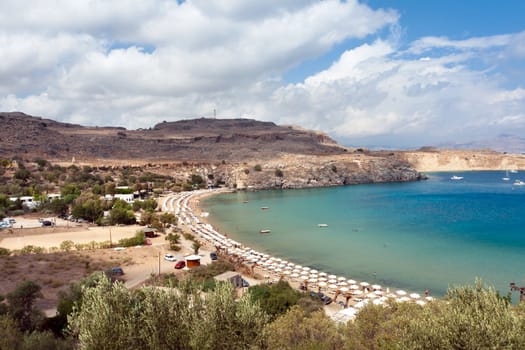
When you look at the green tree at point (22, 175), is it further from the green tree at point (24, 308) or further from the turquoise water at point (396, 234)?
the green tree at point (24, 308)

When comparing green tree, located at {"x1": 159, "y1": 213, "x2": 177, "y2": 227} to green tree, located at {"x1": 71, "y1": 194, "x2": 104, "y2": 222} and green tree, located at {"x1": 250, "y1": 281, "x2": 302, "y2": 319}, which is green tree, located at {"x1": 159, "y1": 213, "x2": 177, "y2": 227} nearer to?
green tree, located at {"x1": 71, "y1": 194, "x2": 104, "y2": 222}

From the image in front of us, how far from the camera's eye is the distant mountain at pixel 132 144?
102 m

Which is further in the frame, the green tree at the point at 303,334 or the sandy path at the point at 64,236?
the sandy path at the point at 64,236

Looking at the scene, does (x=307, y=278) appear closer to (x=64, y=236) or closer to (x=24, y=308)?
(x=24, y=308)

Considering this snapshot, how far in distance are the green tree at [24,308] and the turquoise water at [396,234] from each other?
21641mm

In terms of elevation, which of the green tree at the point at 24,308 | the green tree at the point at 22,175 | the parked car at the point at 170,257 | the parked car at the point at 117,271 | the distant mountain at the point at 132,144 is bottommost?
the parked car at the point at 170,257

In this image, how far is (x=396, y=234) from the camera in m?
45.0

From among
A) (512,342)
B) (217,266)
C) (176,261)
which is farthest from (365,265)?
(512,342)

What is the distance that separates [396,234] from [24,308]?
3935 cm

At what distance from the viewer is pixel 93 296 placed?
9.40 metres

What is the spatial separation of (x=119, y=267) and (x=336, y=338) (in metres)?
20.4

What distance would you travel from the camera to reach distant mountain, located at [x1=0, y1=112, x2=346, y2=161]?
101688mm

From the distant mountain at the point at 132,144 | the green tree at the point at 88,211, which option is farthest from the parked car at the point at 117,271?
the distant mountain at the point at 132,144

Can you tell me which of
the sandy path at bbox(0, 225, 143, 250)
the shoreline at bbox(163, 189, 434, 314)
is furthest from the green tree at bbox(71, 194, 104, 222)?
the shoreline at bbox(163, 189, 434, 314)
